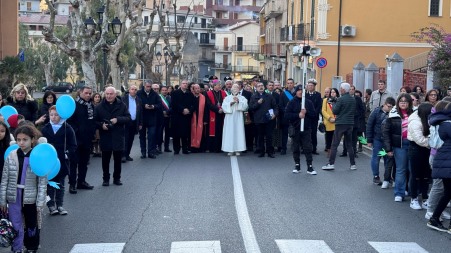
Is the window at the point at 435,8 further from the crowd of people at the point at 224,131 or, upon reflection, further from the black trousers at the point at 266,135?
the black trousers at the point at 266,135

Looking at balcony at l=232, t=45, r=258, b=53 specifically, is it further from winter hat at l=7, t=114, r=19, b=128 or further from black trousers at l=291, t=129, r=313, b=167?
winter hat at l=7, t=114, r=19, b=128

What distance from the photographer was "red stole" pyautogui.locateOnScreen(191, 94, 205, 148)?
20938mm

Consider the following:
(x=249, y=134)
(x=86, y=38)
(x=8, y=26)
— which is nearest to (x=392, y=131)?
(x=249, y=134)

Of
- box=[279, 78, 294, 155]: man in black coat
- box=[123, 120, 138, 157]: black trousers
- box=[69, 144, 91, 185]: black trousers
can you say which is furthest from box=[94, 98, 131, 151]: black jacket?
box=[279, 78, 294, 155]: man in black coat

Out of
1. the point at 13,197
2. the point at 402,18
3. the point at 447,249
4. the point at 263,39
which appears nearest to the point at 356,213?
the point at 447,249

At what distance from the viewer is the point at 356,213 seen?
12094 mm

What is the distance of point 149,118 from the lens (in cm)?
1984

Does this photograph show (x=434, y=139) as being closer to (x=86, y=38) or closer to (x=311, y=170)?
(x=311, y=170)

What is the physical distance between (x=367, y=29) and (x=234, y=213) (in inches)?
1233

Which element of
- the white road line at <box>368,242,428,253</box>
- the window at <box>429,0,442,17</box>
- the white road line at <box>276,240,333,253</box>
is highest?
the window at <box>429,0,442,17</box>

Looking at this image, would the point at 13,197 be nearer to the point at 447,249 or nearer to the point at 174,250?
the point at 174,250

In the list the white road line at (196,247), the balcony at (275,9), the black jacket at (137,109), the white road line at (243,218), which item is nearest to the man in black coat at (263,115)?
the black jacket at (137,109)

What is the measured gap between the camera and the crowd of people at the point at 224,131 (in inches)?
367

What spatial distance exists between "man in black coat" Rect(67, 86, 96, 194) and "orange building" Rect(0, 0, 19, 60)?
20667 mm
